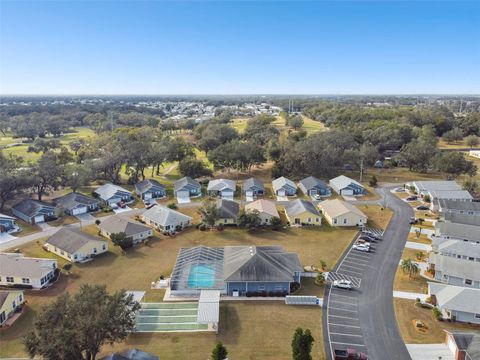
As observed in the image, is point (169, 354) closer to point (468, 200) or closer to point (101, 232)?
point (101, 232)

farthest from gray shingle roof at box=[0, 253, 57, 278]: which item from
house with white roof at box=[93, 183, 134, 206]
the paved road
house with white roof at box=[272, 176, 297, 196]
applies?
house with white roof at box=[272, 176, 297, 196]

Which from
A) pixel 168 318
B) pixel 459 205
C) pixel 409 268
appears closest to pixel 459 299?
pixel 409 268

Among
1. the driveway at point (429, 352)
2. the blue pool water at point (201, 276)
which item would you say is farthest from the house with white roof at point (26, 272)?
the driveway at point (429, 352)

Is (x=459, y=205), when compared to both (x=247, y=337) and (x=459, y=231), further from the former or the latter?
(x=247, y=337)

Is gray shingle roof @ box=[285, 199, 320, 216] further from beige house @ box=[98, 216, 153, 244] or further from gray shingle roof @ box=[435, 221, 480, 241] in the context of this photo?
beige house @ box=[98, 216, 153, 244]

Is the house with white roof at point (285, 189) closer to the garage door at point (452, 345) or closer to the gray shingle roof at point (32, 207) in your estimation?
the gray shingle roof at point (32, 207)

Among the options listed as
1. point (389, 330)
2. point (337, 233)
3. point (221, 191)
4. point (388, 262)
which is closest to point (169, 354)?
point (389, 330)
